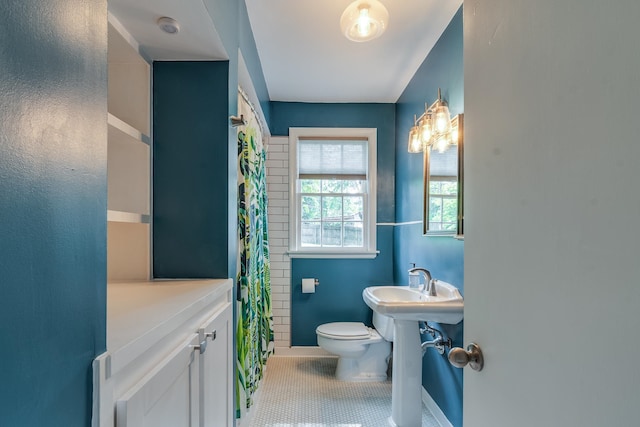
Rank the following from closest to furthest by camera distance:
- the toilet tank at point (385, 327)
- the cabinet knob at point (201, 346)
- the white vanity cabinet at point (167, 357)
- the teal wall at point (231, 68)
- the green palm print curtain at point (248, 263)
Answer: the white vanity cabinet at point (167, 357) < the cabinet knob at point (201, 346) < the teal wall at point (231, 68) < the green palm print curtain at point (248, 263) < the toilet tank at point (385, 327)

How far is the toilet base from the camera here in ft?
8.88

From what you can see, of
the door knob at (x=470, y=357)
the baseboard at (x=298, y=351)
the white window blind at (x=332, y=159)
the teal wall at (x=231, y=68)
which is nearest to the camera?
the door knob at (x=470, y=357)

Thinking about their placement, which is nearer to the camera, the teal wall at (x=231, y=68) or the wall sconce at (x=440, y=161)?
the teal wall at (x=231, y=68)

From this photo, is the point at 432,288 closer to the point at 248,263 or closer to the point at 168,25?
the point at 248,263

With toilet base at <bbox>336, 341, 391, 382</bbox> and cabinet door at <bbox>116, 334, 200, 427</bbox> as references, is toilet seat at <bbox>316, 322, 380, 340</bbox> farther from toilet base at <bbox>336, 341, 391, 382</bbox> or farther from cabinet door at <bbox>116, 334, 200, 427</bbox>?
cabinet door at <bbox>116, 334, 200, 427</bbox>

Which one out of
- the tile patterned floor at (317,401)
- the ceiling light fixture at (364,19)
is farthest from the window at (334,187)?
the ceiling light fixture at (364,19)

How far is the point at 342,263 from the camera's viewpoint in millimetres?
3238

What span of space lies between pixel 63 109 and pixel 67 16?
0.14 meters

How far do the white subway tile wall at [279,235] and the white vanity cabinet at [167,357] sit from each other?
1.69m

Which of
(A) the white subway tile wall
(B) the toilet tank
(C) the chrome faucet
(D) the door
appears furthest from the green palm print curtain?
(D) the door

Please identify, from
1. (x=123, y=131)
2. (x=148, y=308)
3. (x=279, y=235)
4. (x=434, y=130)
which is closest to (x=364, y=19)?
(x=434, y=130)

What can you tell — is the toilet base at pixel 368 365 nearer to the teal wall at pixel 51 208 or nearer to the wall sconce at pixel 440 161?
the wall sconce at pixel 440 161

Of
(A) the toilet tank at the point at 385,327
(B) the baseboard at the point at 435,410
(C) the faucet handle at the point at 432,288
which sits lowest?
(B) the baseboard at the point at 435,410

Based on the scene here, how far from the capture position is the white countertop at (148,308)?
27.6 inches
